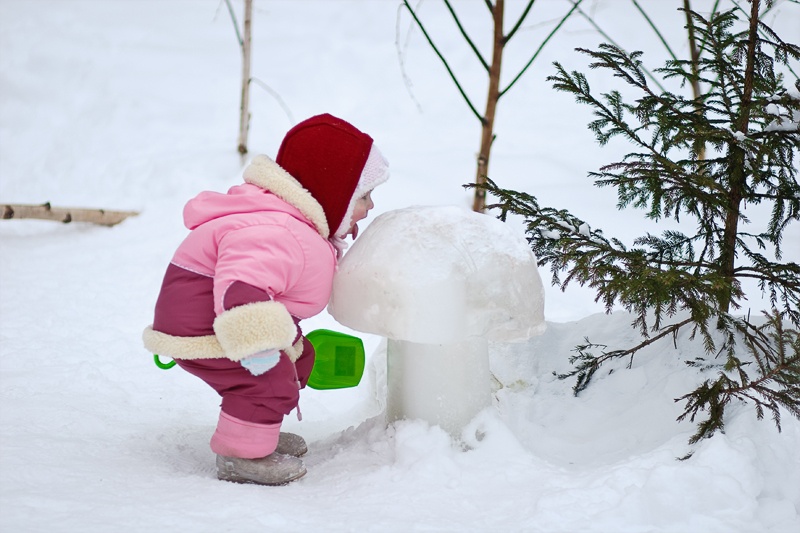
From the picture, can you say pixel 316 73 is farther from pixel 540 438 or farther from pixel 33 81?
pixel 540 438

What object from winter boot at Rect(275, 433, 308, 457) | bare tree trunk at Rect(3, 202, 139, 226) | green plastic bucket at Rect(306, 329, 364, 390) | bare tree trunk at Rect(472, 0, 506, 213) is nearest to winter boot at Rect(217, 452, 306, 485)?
winter boot at Rect(275, 433, 308, 457)

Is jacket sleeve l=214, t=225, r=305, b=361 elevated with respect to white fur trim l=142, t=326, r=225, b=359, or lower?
elevated

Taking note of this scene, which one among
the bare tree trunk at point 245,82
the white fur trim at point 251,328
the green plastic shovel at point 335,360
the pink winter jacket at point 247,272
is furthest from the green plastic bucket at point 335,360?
the bare tree trunk at point 245,82

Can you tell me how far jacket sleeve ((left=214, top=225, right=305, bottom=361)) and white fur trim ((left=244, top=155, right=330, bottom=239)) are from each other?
4.9 inches

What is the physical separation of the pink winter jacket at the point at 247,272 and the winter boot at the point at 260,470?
33cm

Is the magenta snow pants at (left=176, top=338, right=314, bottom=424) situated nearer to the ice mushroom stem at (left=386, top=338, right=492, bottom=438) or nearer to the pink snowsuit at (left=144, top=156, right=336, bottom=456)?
the pink snowsuit at (left=144, top=156, right=336, bottom=456)

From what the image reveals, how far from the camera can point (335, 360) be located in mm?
2762

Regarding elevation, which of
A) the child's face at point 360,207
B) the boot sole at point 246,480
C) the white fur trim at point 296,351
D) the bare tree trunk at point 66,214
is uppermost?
the child's face at point 360,207

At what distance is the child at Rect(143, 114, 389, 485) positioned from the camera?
7.30ft

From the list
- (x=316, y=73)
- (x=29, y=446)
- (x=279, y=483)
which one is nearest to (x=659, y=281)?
(x=279, y=483)

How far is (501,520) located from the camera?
211 cm

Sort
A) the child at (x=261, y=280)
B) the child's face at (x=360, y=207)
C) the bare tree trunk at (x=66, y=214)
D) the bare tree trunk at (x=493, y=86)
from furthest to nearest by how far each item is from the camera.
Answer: the bare tree trunk at (x=66, y=214), the bare tree trunk at (x=493, y=86), the child's face at (x=360, y=207), the child at (x=261, y=280)

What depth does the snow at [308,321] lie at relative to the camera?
212 cm

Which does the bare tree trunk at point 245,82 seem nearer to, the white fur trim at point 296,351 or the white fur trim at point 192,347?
the white fur trim at point 296,351
